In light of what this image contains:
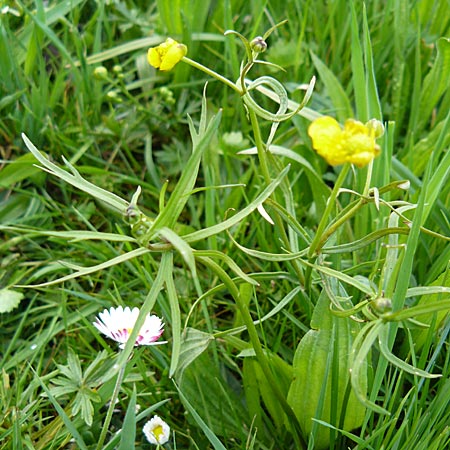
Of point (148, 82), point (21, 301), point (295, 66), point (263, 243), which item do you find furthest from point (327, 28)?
point (21, 301)

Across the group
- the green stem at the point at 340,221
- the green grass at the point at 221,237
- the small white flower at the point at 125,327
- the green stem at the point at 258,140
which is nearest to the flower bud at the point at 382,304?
the green grass at the point at 221,237

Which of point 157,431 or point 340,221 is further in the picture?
point 157,431

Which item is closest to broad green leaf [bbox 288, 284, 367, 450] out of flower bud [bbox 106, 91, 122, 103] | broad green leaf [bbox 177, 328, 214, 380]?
broad green leaf [bbox 177, 328, 214, 380]

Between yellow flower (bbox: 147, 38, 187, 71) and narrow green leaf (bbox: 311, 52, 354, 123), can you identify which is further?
narrow green leaf (bbox: 311, 52, 354, 123)

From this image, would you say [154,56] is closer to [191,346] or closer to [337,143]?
[337,143]

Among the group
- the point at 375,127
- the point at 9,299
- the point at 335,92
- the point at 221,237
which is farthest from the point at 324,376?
the point at 335,92

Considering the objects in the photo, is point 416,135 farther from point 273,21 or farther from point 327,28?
point 273,21

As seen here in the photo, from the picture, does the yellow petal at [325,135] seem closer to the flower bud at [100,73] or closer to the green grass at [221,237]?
the green grass at [221,237]

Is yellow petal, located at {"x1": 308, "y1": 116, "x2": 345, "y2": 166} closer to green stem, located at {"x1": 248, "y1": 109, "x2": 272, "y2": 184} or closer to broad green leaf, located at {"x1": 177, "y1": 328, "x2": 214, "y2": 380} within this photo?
green stem, located at {"x1": 248, "y1": 109, "x2": 272, "y2": 184}
